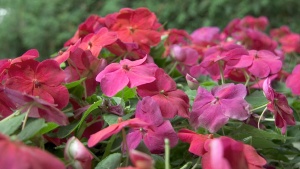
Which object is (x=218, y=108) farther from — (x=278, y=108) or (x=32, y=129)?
(x=32, y=129)

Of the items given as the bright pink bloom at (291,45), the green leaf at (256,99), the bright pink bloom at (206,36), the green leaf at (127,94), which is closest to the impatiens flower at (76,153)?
the green leaf at (127,94)

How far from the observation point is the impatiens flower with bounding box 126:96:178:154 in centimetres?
59

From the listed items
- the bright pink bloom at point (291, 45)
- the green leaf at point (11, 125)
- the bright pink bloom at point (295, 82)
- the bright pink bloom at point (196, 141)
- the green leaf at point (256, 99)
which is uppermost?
the green leaf at point (11, 125)

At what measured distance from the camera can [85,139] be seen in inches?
27.3

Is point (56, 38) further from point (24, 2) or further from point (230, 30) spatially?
point (230, 30)

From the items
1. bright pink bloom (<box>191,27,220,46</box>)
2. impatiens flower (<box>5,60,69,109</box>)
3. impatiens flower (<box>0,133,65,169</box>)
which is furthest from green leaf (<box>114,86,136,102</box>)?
bright pink bloom (<box>191,27,220,46</box>)

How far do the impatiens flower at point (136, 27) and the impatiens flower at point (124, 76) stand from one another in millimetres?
210

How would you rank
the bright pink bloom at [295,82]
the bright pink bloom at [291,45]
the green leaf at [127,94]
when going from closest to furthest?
1. the green leaf at [127,94]
2. the bright pink bloom at [295,82]
3. the bright pink bloom at [291,45]

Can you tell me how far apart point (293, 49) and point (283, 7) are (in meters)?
2.59

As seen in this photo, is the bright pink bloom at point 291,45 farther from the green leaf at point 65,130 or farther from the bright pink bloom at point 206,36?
the green leaf at point 65,130

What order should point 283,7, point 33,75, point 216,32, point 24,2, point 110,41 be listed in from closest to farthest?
point 33,75
point 110,41
point 216,32
point 283,7
point 24,2

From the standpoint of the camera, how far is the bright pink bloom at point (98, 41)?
2.55ft

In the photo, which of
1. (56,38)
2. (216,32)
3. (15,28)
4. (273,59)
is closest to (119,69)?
(273,59)

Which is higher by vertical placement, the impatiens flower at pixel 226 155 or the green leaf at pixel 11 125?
the green leaf at pixel 11 125
